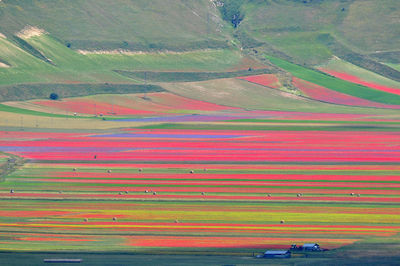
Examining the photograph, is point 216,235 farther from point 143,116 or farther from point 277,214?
point 143,116

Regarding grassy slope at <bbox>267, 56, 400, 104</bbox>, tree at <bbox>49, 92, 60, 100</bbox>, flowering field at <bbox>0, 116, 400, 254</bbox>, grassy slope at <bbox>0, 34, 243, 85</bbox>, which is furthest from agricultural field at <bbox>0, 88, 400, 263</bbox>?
grassy slope at <bbox>267, 56, 400, 104</bbox>

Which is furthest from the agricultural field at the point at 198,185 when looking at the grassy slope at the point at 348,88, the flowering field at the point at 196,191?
the grassy slope at the point at 348,88

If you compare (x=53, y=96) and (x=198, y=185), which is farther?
(x=53, y=96)

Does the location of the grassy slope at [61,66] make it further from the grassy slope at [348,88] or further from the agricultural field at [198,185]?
the agricultural field at [198,185]

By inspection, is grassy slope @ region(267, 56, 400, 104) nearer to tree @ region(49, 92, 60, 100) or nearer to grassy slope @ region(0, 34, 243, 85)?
grassy slope @ region(0, 34, 243, 85)

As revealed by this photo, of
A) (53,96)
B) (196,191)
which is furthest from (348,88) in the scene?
(196,191)

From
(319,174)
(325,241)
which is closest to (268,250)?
(325,241)

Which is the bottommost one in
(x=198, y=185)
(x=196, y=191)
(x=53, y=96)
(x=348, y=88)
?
(x=196, y=191)

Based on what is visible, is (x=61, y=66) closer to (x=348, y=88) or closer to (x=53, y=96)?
(x=53, y=96)

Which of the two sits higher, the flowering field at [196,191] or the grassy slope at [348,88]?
the grassy slope at [348,88]
